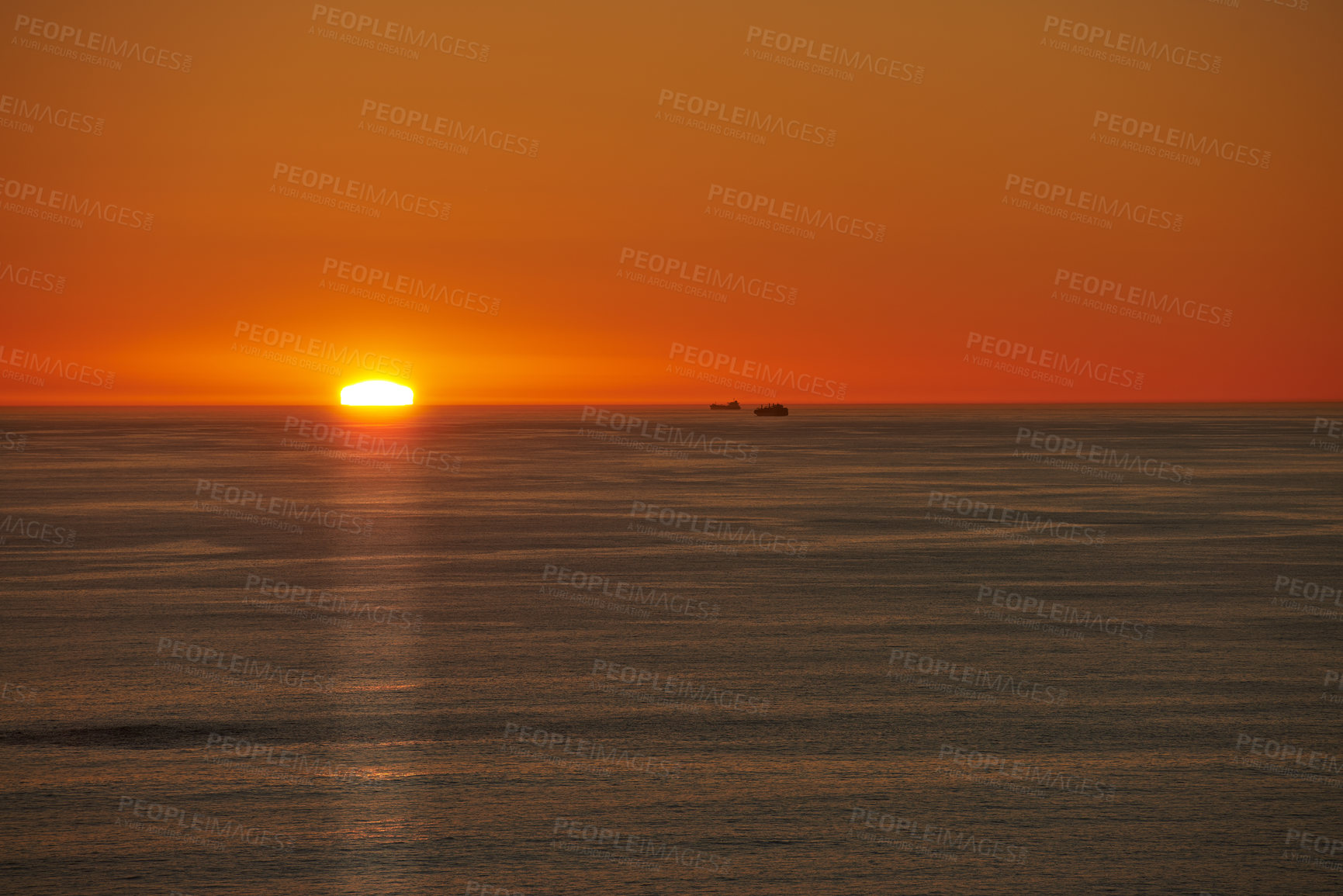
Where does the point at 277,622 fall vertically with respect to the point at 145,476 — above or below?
below

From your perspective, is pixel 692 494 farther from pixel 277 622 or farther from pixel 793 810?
pixel 793 810

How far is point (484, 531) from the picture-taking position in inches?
1176

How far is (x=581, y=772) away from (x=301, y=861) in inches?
104

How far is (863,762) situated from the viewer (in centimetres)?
1042

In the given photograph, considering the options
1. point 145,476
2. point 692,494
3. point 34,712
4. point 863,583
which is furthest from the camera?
point 145,476

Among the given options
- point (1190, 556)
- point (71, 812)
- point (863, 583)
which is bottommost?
point (71, 812)

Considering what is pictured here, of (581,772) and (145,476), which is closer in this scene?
(581,772)

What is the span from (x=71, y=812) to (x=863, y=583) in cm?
1452

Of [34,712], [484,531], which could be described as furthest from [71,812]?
[484,531]

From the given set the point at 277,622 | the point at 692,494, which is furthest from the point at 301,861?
the point at 692,494

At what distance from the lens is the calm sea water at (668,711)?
27.6ft

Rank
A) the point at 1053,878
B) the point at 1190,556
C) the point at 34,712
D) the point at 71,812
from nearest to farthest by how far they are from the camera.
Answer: the point at 1053,878 → the point at 71,812 → the point at 34,712 → the point at 1190,556

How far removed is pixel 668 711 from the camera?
40.2 feet

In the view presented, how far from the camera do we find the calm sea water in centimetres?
841
